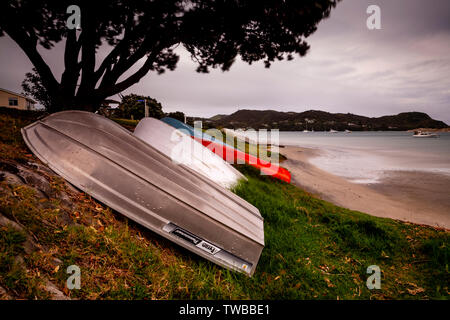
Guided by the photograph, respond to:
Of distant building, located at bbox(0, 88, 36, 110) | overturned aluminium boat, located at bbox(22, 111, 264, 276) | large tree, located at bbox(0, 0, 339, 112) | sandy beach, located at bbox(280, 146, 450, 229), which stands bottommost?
sandy beach, located at bbox(280, 146, 450, 229)

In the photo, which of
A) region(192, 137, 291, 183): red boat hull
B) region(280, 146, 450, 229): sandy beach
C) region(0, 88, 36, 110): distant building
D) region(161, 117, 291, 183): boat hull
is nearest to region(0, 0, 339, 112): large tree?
region(161, 117, 291, 183): boat hull

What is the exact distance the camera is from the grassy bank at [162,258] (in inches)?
54.2

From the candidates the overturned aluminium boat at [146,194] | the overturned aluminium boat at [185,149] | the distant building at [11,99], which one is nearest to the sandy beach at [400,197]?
the overturned aluminium boat at [185,149]

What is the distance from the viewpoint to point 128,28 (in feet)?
19.1

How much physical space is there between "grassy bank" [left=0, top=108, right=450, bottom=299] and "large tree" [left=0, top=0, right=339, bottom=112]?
2370 millimetres

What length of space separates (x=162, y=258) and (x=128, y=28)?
6605 millimetres

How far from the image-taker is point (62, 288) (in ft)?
4.26

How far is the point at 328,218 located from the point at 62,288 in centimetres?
388

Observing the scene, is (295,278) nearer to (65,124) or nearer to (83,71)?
(65,124)

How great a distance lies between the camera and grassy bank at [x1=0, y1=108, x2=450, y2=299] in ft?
4.52

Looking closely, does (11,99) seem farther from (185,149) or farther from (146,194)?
(146,194)

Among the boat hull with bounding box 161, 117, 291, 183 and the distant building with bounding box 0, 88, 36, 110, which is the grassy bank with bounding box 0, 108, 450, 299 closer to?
the boat hull with bounding box 161, 117, 291, 183

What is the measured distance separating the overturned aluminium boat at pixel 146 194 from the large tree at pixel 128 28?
11.2 feet

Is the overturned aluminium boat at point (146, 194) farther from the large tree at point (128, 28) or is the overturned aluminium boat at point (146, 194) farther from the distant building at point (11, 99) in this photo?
the distant building at point (11, 99)
